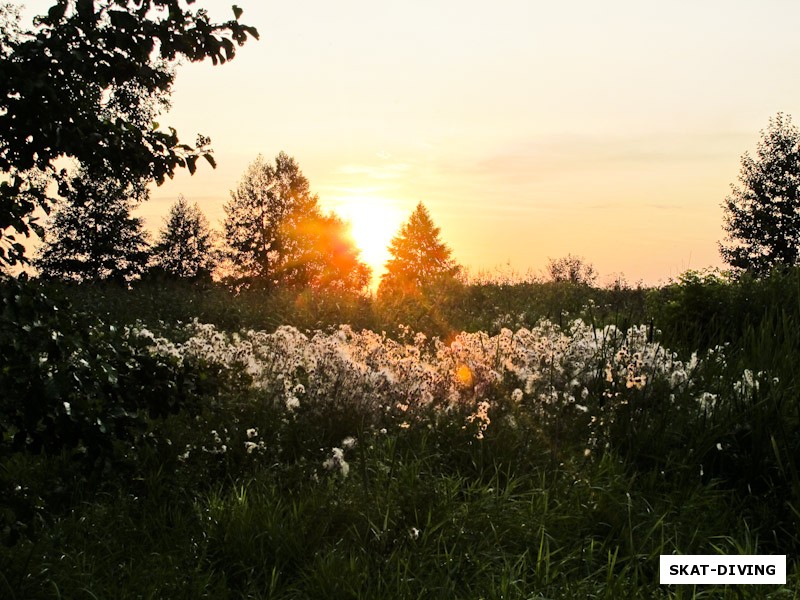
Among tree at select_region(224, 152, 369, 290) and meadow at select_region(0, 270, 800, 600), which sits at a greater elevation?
tree at select_region(224, 152, 369, 290)

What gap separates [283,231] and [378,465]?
36760mm

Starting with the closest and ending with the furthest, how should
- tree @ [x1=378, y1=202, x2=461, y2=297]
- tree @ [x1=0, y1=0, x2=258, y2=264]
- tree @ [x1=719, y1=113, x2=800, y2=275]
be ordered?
tree @ [x1=0, y1=0, x2=258, y2=264] < tree @ [x1=719, y1=113, x2=800, y2=275] < tree @ [x1=378, y1=202, x2=461, y2=297]

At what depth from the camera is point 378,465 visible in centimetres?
491

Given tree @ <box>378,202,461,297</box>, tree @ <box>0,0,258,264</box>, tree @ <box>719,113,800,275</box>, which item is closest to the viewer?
tree @ <box>0,0,258,264</box>

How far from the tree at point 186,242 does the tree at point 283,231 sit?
2.21 meters

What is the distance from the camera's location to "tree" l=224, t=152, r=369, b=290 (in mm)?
40969

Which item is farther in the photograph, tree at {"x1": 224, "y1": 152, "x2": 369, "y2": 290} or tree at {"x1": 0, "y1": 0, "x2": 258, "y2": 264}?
tree at {"x1": 224, "y1": 152, "x2": 369, "y2": 290}

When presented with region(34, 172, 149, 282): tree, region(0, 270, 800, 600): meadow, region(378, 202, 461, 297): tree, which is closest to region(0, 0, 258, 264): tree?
region(0, 270, 800, 600): meadow

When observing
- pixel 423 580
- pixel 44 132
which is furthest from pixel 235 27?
pixel 423 580

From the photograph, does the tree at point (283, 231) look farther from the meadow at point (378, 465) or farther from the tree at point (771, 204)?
the meadow at point (378, 465)

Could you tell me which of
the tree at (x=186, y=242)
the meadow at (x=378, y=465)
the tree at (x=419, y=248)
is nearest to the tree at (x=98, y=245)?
the tree at (x=186, y=242)

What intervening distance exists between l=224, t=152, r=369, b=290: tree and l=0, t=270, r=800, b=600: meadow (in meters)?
33.9

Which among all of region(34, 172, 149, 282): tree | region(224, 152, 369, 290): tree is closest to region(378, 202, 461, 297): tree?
region(224, 152, 369, 290): tree

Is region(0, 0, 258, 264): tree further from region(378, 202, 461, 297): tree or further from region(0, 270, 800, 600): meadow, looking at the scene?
region(378, 202, 461, 297): tree
